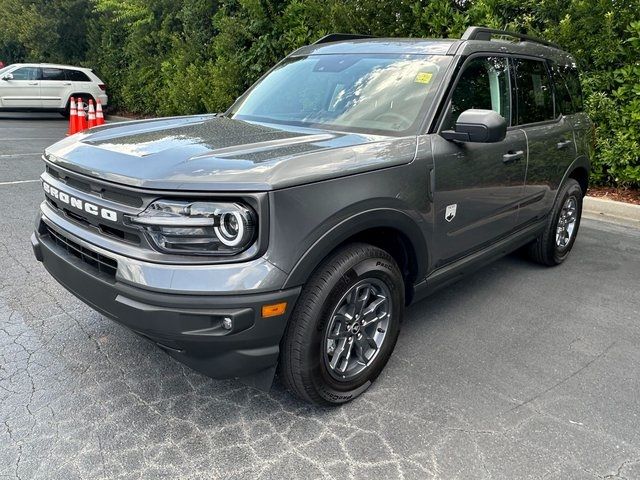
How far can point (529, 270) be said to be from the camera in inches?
184

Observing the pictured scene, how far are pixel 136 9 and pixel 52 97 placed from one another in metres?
4.21

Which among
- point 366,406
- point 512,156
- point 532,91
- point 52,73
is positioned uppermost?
point 532,91

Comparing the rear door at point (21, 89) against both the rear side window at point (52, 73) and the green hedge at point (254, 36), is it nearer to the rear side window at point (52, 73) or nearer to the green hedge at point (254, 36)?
the rear side window at point (52, 73)

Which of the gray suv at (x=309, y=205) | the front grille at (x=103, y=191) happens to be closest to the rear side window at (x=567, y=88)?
the gray suv at (x=309, y=205)

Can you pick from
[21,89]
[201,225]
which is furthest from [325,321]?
[21,89]

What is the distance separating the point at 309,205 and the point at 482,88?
1.81 meters

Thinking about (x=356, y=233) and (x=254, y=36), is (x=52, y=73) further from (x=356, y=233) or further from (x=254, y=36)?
(x=356, y=233)

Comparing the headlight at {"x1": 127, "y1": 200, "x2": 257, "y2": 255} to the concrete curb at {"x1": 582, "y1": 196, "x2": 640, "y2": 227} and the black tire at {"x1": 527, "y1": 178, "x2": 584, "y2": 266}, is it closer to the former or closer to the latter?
the black tire at {"x1": 527, "y1": 178, "x2": 584, "y2": 266}

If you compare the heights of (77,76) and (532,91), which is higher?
(532,91)

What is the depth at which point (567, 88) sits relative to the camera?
4.57 m

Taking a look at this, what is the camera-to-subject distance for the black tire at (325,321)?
2.36m

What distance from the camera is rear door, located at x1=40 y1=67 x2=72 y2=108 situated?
16.2 meters

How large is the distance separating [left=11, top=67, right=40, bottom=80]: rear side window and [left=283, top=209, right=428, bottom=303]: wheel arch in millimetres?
16641

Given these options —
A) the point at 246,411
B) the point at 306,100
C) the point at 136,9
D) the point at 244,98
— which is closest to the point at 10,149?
the point at 136,9
